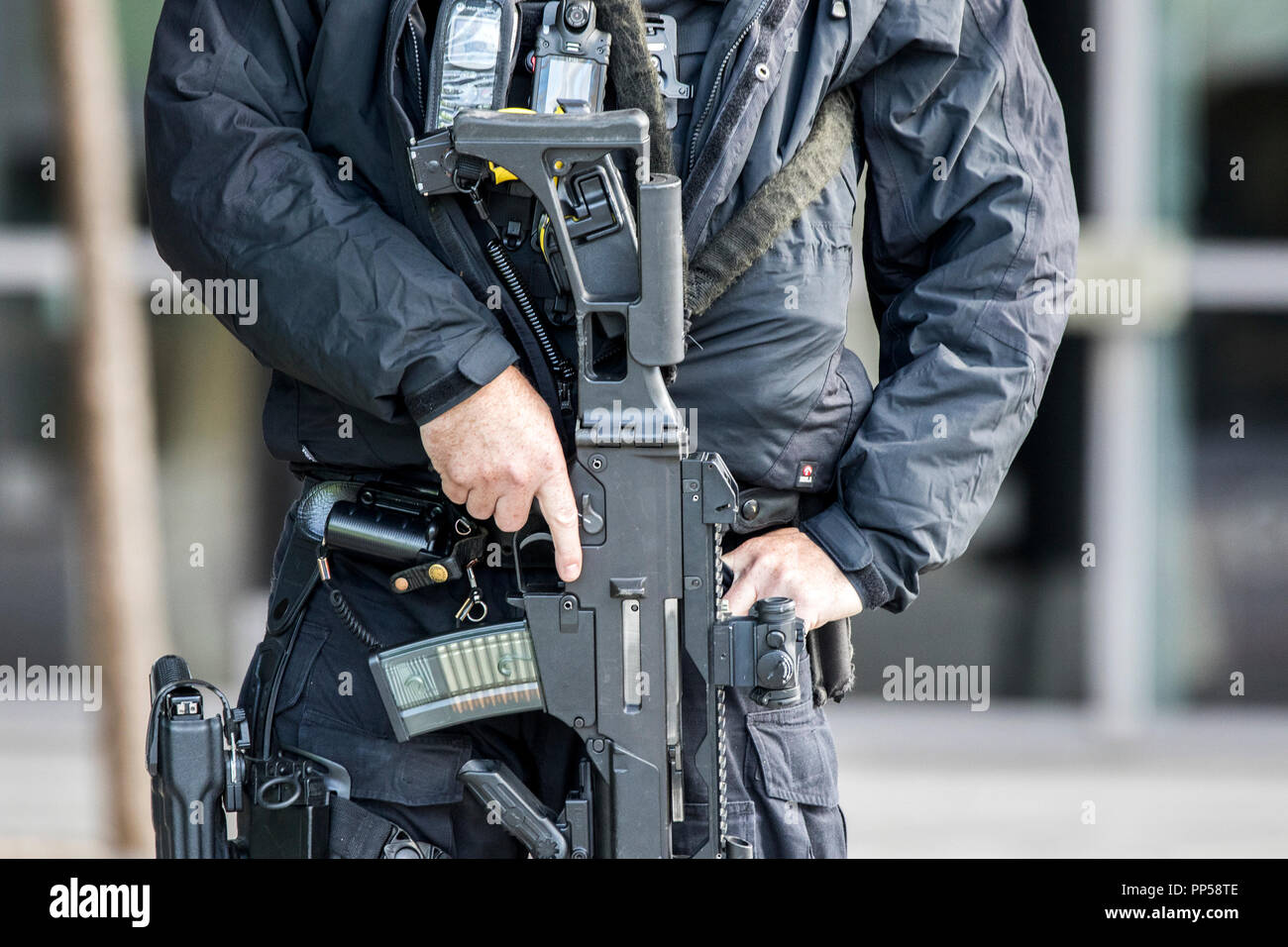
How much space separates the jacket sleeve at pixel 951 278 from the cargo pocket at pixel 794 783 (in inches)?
7.9

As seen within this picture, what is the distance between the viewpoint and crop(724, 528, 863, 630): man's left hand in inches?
74.8

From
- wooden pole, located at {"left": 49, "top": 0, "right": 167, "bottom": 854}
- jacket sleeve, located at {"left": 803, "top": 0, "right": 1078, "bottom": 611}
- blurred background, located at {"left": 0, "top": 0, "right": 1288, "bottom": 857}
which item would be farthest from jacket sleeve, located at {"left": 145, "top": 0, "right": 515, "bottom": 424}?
blurred background, located at {"left": 0, "top": 0, "right": 1288, "bottom": 857}

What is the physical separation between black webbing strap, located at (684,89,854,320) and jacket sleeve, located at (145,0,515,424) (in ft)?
0.89

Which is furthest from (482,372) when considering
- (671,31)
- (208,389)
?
(208,389)

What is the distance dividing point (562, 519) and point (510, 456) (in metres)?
0.10

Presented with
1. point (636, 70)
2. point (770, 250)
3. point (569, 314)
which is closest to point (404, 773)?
point (569, 314)

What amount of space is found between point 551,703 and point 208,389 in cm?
326

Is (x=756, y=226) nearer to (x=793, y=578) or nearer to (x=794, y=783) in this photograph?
(x=793, y=578)

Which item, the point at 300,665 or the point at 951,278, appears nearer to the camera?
the point at 300,665

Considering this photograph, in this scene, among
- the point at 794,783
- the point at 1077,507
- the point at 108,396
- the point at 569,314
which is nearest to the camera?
the point at 569,314

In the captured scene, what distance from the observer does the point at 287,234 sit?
5.65ft

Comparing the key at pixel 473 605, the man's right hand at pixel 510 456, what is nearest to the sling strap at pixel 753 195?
the man's right hand at pixel 510 456

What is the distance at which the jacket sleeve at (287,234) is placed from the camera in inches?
66.7

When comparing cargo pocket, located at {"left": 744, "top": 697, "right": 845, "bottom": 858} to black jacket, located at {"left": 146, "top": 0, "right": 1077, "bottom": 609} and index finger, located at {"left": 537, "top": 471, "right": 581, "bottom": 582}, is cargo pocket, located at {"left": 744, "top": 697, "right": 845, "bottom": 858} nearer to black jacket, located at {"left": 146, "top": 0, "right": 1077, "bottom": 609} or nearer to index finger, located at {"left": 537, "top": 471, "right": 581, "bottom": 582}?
black jacket, located at {"left": 146, "top": 0, "right": 1077, "bottom": 609}
